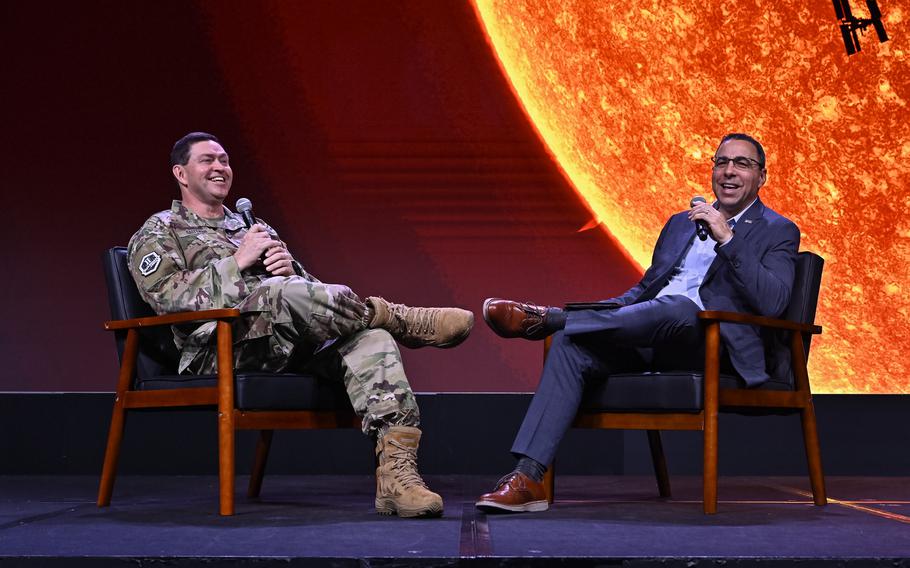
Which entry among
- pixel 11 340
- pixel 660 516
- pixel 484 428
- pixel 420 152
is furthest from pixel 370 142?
pixel 660 516

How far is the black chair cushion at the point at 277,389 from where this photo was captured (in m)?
2.65

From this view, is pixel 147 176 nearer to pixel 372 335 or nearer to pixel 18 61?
pixel 18 61

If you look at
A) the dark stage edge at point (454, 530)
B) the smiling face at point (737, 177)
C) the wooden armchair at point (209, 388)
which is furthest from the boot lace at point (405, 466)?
the smiling face at point (737, 177)

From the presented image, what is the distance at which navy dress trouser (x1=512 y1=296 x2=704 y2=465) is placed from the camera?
2.74 m

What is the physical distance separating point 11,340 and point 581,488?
2.50 meters

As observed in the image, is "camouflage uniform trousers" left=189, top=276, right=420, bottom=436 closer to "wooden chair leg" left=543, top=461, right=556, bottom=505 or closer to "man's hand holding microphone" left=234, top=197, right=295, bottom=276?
"man's hand holding microphone" left=234, top=197, right=295, bottom=276

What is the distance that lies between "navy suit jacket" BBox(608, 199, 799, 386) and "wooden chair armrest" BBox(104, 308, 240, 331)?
49.1 inches

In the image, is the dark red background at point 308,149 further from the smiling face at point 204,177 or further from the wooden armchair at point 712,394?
the wooden armchair at point 712,394

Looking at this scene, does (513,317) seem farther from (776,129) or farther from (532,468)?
(776,129)

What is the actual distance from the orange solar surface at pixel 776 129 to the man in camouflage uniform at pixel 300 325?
5.96ft

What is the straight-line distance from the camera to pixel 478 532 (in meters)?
2.25

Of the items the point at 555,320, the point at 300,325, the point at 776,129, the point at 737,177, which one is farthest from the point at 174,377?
the point at 776,129

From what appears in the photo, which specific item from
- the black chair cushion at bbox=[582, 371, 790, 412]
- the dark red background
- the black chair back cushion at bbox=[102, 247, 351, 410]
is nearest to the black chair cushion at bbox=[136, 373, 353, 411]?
the black chair back cushion at bbox=[102, 247, 351, 410]

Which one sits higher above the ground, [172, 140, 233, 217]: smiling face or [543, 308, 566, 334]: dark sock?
[172, 140, 233, 217]: smiling face
